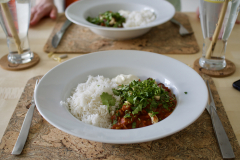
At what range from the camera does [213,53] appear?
5.82 feet

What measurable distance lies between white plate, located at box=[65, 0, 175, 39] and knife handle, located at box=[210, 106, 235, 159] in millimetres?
1034

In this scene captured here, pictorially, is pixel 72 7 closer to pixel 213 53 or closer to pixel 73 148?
pixel 213 53

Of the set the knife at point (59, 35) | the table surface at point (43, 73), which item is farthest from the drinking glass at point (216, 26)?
the knife at point (59, 35)

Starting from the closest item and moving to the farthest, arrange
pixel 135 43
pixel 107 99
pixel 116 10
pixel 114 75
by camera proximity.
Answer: pixel 107 99
pixel 114 75
pixel 135 43
pixel 116 10

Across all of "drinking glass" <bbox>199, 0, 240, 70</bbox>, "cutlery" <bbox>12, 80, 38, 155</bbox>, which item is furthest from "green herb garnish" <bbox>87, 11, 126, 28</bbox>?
"cutlery" <bbox>12, 80, 38, 155</bbox>

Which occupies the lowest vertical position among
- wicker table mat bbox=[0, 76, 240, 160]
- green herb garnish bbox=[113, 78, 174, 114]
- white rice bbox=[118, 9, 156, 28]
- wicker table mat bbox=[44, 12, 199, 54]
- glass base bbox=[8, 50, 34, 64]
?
wicker table mat bbox=[44, 12, 199, 54]

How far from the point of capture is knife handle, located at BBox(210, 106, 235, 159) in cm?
105

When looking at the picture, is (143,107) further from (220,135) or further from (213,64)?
(213,64)

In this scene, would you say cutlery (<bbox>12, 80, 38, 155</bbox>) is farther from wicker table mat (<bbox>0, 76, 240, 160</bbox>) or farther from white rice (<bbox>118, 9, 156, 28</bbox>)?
white rice (<bbox>118, 9, 156, 28</bbox>)

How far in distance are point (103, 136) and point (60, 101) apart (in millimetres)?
427

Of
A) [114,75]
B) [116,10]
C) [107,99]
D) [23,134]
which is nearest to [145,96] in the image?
[107,99]

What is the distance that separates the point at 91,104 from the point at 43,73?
0.68 meters

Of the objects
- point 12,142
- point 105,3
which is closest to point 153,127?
point 12,142

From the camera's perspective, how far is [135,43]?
218 cm
